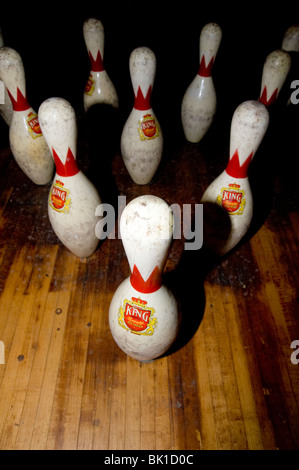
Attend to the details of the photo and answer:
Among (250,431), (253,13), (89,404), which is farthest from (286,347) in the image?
(253,13)

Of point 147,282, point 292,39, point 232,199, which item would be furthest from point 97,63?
point 147,282

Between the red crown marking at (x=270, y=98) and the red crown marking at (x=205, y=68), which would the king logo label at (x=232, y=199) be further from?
the red crown marking at (x=205, y=68)

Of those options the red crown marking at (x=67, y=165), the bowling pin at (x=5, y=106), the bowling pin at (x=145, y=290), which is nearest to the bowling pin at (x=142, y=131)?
the red crown marking at (x=67, y=165)

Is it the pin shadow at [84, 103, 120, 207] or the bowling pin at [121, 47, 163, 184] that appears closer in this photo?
the bowling pin at [121, 47, 163, 184]

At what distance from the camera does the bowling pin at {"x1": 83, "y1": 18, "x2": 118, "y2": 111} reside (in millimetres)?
2146

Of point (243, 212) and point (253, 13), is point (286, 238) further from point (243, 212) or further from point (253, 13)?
point (253, 13)

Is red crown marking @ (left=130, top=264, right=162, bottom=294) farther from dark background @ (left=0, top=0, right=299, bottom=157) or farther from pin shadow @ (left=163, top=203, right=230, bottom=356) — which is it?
dark background @ (left=0, top=0, right=299, bottom=157)

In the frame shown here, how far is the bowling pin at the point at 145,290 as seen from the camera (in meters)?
0.95

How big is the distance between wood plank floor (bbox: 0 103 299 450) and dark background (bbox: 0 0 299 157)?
4.14 feet

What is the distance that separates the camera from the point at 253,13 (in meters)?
2.58

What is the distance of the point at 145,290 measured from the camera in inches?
45.8

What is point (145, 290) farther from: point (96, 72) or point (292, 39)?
point (292, 39)

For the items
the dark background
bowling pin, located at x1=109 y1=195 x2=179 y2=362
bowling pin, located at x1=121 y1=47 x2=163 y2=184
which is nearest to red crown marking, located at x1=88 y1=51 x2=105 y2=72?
the dark background

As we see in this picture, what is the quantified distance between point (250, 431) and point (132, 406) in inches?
19.6
